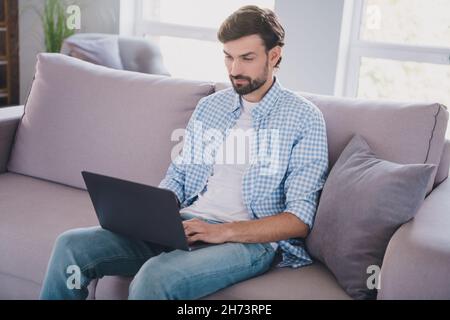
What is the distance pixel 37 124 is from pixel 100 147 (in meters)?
0.31

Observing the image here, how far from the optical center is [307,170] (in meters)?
1.61

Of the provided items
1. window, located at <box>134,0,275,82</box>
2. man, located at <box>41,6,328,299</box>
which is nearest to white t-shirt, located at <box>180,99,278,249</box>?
man, located at <box>41,6,328,299</box>

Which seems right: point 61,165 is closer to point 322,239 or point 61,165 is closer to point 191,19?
point 322,239

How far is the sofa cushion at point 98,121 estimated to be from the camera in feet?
6.67

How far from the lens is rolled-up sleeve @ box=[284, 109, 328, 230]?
1582 millimetres

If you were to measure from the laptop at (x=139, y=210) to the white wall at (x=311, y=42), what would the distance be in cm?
182

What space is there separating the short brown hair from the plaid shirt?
0.45 ft

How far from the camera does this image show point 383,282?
133 centimetres

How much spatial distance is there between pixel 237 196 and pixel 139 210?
1.16 feet

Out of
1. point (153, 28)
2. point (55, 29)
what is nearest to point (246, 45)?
point (153, 28)

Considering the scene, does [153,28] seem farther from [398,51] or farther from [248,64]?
[248,64]

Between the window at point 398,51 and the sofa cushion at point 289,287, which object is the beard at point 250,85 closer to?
the sofa cushion at point 289,287

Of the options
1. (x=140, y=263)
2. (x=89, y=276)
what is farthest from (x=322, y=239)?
(x=89, y=276)

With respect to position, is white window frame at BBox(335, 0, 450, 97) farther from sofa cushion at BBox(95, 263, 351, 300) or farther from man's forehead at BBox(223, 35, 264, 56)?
sofa cushion at BBox(95, 263, 351, 300)
